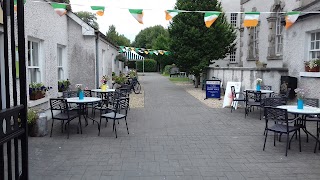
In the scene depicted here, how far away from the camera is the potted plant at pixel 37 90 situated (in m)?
8.05

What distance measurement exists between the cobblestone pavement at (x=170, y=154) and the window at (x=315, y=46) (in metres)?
4.09

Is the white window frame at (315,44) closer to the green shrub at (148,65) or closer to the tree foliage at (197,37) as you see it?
the tree foliage at (197,37)

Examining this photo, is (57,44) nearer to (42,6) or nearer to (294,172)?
(42,6)

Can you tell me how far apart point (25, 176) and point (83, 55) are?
31.1 feet

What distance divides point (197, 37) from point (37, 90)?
12606 millimetres

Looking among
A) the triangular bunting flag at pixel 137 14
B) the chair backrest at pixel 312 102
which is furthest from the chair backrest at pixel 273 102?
the triangular bunting flag at pixel 137 14

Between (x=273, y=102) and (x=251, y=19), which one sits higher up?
(x=251, y=19)

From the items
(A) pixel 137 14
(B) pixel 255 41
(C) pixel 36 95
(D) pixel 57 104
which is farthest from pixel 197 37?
(D) pixel 57 104

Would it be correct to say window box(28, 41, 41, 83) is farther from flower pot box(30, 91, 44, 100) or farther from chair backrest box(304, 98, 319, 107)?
chair backrest box(304, 98, 319, 107)

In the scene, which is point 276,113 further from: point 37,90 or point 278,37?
point 278,37

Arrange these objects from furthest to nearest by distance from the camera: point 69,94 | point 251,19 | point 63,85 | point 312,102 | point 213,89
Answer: point 213,89 → point 63,85 → point 251,19 → point 69,94 → point 312,102

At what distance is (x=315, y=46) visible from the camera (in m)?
10.7

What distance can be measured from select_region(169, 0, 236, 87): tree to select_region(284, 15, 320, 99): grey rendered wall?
286 inches

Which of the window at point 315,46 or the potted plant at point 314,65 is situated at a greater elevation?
the window at point 315,46
